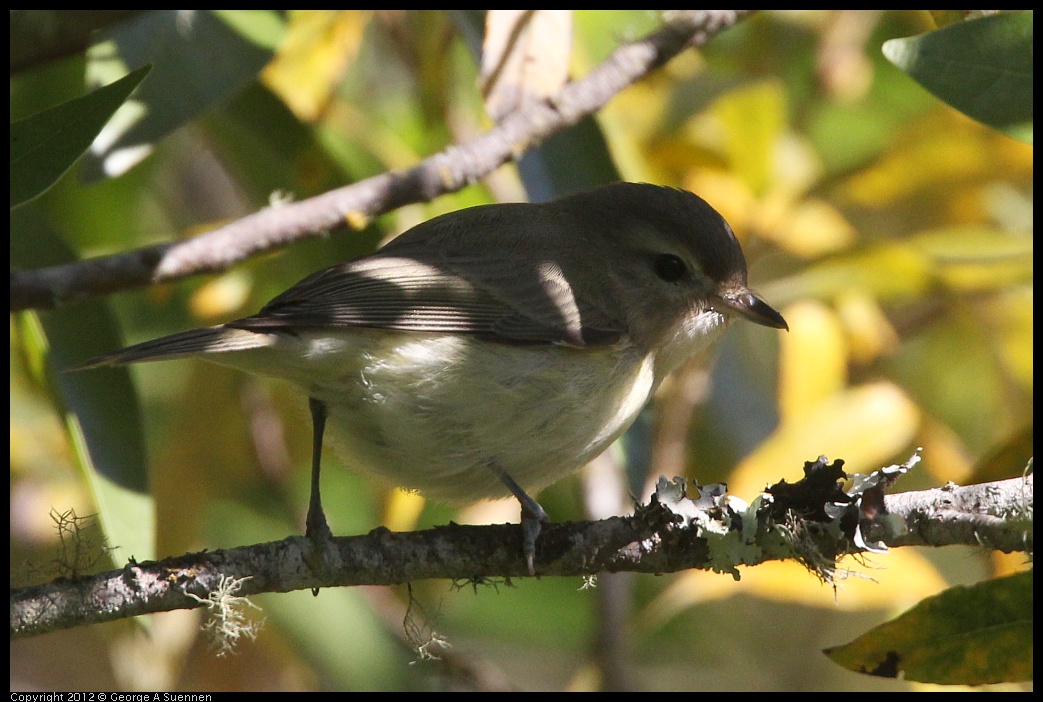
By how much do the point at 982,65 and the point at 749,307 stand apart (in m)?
1.14

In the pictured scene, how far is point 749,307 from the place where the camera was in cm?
325

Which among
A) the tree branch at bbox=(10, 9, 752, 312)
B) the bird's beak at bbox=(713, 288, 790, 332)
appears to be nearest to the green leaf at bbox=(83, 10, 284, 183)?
the tree branch at bbox=(10, 9, 752, 312)

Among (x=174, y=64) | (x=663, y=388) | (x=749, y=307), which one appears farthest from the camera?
(x=663, y=388)

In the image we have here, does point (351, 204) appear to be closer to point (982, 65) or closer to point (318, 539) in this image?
point (318, 539)

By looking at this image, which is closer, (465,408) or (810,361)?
(465,408)

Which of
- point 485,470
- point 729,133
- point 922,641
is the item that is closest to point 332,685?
point 485,470

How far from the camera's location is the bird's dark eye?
132 inches

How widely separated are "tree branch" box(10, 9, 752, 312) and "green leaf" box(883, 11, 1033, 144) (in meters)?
1.06

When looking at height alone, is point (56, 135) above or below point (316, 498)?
above

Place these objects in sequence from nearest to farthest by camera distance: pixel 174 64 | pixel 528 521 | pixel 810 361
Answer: pixel 528 521 → pixel 174 64 → pixel 810 361

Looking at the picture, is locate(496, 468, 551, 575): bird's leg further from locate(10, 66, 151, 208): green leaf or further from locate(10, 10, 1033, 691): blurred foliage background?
locate(10, 66, 151, 208): green leaf

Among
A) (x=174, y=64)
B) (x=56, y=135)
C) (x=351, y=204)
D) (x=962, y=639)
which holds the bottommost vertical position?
(x=962, y=639)

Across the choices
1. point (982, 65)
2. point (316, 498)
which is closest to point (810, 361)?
point (982, 65)

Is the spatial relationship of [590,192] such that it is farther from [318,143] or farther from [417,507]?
[417,507]
